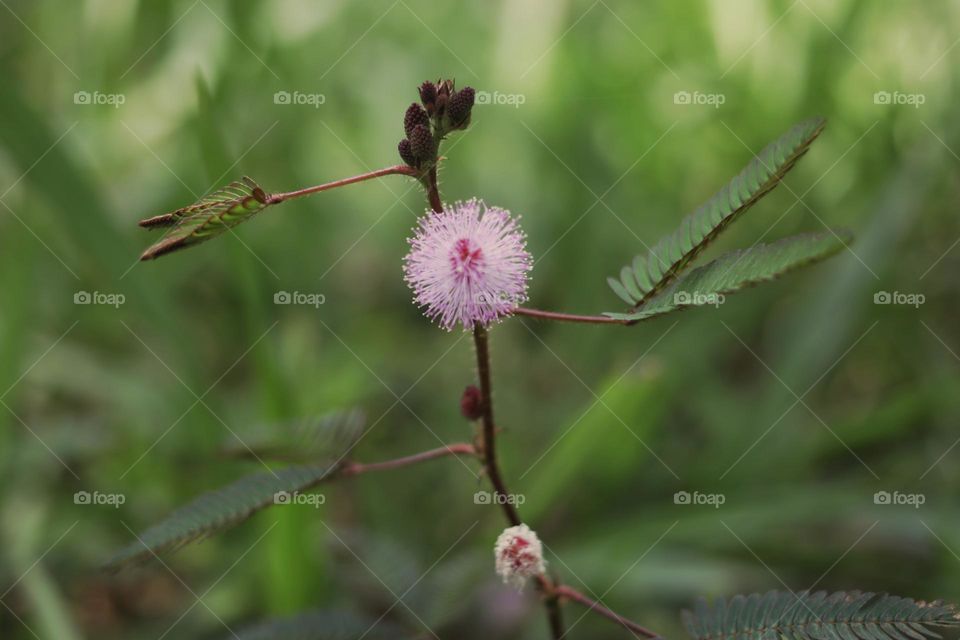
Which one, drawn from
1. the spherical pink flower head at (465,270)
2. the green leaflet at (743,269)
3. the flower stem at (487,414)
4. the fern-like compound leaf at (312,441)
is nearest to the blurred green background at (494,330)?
the fern-like compound leaf at (312,441)

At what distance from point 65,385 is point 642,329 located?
1.68 meters

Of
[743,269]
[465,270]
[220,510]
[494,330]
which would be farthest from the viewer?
[494,330]

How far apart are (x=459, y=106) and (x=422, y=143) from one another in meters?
0.07

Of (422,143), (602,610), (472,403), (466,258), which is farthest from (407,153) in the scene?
(602,610)

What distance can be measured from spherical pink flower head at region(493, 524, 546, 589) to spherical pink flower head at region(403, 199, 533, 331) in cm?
27

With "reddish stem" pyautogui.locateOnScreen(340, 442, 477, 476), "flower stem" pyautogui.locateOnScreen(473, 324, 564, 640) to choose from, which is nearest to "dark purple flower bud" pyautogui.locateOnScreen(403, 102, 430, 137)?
"flower stem" pyautogui.locateOnScreen(473, 324, 564, 640)

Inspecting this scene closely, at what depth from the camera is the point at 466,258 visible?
3.50 feet

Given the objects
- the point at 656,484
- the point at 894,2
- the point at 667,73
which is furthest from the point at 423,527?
the point at 894,2

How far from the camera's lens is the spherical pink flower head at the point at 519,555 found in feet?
3.48

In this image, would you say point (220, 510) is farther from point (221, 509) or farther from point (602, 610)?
point (602, 610)

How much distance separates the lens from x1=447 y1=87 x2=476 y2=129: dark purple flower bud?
40.2 inches

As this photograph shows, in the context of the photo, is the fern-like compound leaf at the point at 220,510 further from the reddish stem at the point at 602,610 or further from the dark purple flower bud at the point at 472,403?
the reddish stem at the point at 602,610

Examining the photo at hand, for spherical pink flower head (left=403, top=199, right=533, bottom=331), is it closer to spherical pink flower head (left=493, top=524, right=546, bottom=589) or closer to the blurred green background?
spherical pink flower head (left=493, top=524, right=546, bottom=589)

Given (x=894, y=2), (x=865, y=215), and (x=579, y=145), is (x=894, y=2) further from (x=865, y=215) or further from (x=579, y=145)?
(x=579, y=145)
